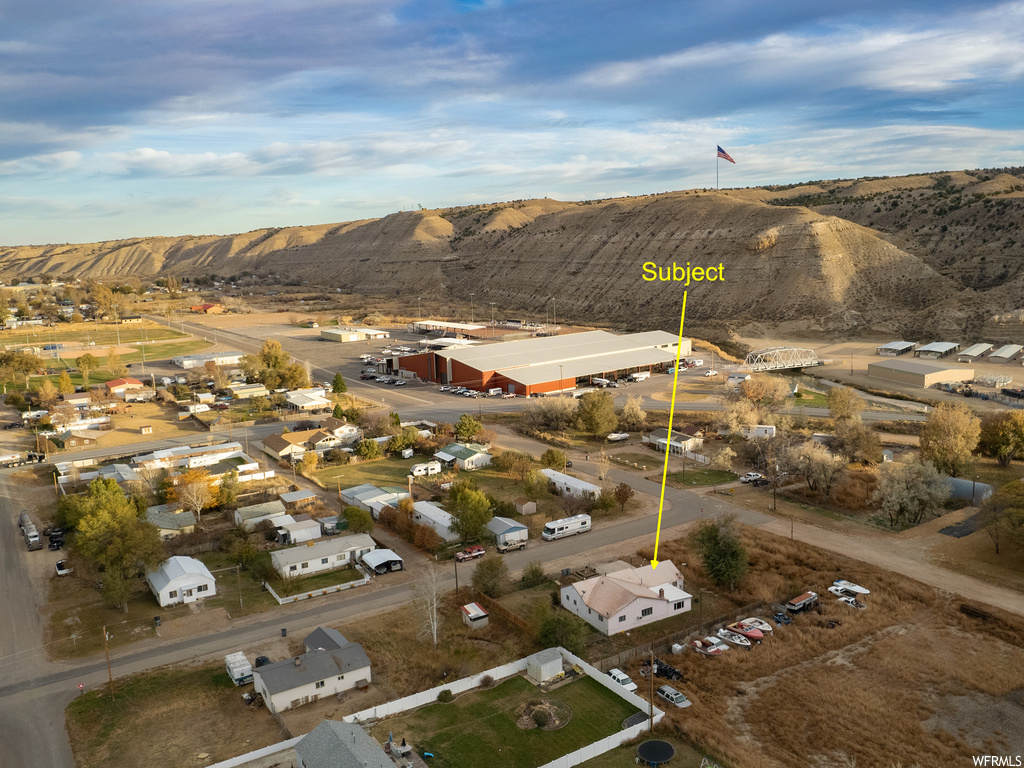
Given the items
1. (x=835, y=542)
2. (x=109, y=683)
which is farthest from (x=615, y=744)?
(x=835, y=542)

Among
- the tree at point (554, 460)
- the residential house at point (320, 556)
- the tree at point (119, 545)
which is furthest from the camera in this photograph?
the tree at point (554, 460)

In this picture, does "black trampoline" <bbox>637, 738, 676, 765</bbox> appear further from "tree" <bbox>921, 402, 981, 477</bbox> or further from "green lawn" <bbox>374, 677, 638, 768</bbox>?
"tree" <bbox>921, 402, 981, 477</bbox>

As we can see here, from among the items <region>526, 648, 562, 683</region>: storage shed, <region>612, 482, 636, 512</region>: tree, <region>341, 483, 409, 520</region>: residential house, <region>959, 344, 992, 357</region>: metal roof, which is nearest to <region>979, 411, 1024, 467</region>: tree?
<region>612, 482, 636, 512</region>: tree

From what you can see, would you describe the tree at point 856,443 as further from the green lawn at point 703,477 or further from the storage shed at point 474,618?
the storage shed at point 474,618

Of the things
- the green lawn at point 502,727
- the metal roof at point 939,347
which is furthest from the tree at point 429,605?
the metal roof at point 939,347

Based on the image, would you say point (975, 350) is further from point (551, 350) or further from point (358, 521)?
point (358, 521)

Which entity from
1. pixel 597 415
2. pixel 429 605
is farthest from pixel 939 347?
pixel 429 605

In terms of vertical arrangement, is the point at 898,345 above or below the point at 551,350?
below
